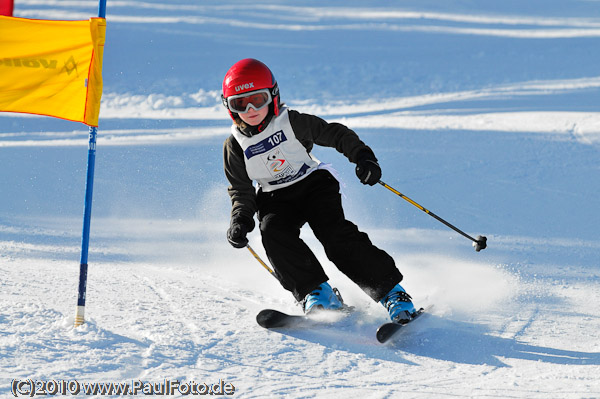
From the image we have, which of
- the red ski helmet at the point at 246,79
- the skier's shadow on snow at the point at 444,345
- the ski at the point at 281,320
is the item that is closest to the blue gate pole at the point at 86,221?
the red ski helmet at the point at 246,79

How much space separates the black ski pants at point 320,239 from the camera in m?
3.62

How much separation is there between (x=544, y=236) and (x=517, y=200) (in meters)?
0.97

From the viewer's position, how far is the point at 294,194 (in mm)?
4000

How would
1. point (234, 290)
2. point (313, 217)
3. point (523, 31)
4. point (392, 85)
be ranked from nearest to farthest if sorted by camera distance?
point (313, 217)
point (234, 290)
point (392, 85)
point (523, 31)

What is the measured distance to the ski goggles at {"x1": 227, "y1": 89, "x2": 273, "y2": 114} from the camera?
3742mm

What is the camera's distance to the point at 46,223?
5.88 m

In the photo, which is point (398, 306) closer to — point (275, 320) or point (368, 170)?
point (275, 320)

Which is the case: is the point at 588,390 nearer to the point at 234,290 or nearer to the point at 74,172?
the point at 234,290

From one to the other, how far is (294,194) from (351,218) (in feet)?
7.47

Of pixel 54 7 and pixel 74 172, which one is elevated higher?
pixel 54 7

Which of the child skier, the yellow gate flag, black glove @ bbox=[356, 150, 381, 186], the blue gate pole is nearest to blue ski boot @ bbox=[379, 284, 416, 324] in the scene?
the child skier

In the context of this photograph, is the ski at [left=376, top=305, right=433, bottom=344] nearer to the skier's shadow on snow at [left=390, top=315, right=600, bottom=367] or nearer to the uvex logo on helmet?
the skier's shadow on snow at [left=390, top=315, right=600, bottom=367]

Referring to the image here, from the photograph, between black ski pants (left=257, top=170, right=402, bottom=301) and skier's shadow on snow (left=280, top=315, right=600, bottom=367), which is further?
black ski pants (left=257, top=170, right=402, bottom=301)

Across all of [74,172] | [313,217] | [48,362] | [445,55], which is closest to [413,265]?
[313,217]
